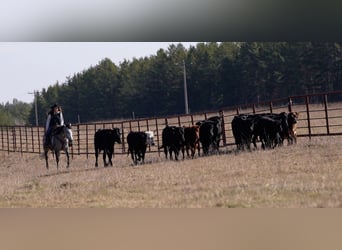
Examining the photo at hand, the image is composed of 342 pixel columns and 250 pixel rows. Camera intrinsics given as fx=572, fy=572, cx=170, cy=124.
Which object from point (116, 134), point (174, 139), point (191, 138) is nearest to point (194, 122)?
point (191, 138)

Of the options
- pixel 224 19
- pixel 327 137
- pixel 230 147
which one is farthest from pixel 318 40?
pixel 230 147

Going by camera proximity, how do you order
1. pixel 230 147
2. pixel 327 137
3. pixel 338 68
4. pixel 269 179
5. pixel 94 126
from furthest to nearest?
pixel 230 147
pixel 327 137
pixel 94 126
pixel 338 68
pixel 269 179

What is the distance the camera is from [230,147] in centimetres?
1120

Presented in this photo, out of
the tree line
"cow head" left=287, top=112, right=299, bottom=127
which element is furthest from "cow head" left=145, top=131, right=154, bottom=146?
the tree line

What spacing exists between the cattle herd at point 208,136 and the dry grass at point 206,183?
0.74 metres

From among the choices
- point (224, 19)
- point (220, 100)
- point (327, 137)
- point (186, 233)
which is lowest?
point (186, 233)

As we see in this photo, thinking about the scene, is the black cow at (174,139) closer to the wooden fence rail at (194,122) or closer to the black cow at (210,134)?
the wooden fence rail at (194,122)

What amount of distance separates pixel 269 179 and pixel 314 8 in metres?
2.04

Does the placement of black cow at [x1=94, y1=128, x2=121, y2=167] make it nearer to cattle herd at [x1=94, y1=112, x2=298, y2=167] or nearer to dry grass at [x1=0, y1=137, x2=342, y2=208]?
cattle herd at [x1=94, y1=112, x2=298, y2=167]

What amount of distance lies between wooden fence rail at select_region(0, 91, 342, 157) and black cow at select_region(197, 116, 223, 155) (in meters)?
0.16

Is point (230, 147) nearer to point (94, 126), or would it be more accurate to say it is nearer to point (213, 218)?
point (94, 126)

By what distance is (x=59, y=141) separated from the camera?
388 inches

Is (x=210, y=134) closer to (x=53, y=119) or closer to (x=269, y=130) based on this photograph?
(x=269, y=130)

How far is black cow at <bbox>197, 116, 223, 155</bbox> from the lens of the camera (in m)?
10.6
